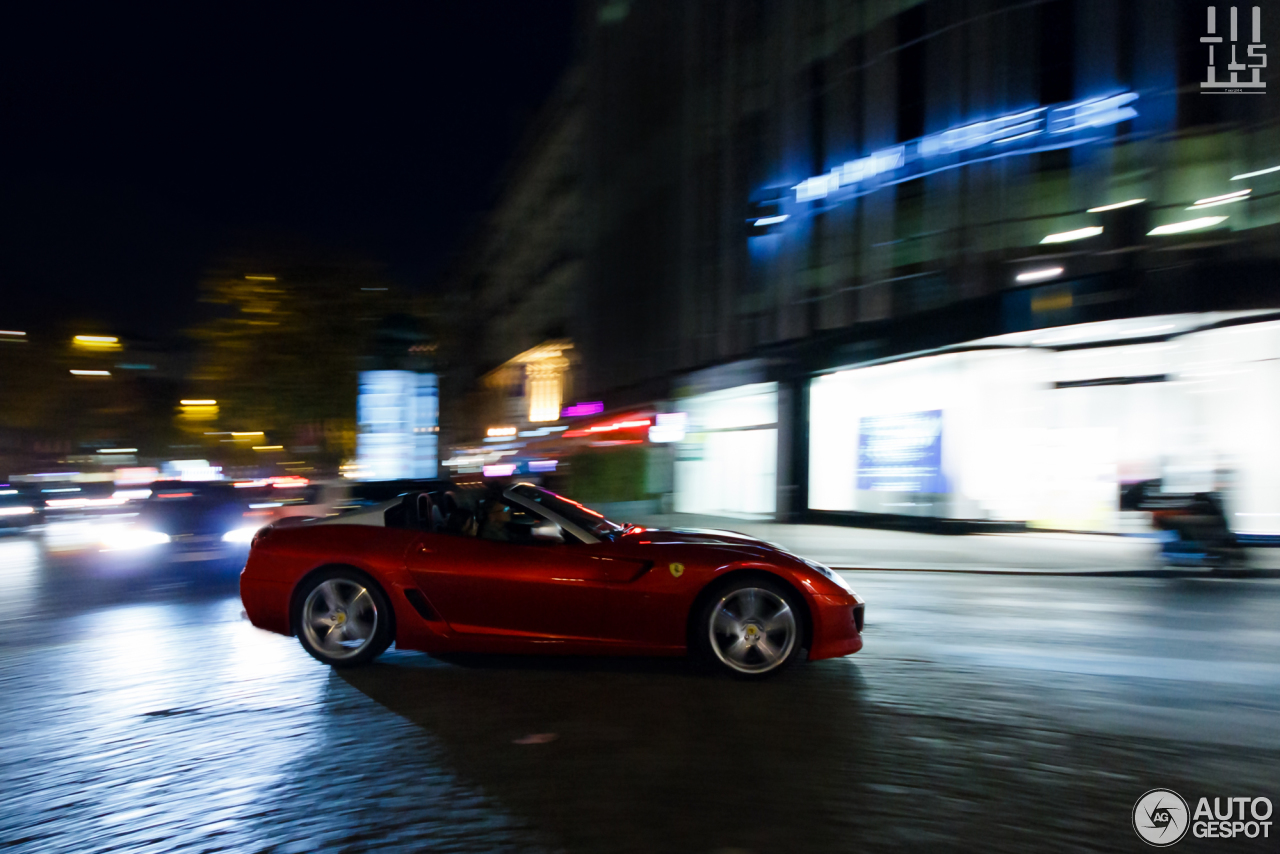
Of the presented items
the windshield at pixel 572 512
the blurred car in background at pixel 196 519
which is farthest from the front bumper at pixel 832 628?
the blurred car in background at pixel 196 519

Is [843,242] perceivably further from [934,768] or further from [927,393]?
[934,768]

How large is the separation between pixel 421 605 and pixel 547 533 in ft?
3.22

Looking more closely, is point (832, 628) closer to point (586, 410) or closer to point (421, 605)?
point (421, 605)

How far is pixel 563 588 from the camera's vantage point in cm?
583

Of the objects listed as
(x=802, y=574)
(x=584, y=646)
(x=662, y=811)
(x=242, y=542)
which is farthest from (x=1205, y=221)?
(x=242, y=542)

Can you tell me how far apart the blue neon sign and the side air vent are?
50.1ft

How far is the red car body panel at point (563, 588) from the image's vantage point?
5770 mm

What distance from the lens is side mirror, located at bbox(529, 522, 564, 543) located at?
238 inches

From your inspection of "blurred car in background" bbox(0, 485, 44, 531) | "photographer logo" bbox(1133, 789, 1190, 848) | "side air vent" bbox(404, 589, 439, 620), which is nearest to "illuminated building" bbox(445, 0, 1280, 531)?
"photographer logo" bbox(1133, 789, 1190, 848)

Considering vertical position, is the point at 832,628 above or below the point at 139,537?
above

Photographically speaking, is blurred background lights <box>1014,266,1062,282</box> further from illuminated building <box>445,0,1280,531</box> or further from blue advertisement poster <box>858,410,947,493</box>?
blue advertisement poster <box>858,410,947,493</box>

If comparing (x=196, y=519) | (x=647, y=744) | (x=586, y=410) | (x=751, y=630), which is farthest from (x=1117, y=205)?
(x=586, y=410)

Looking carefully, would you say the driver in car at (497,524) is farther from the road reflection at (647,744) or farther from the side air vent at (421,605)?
the road reflection at (647,744)

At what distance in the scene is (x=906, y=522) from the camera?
64.5 feet
